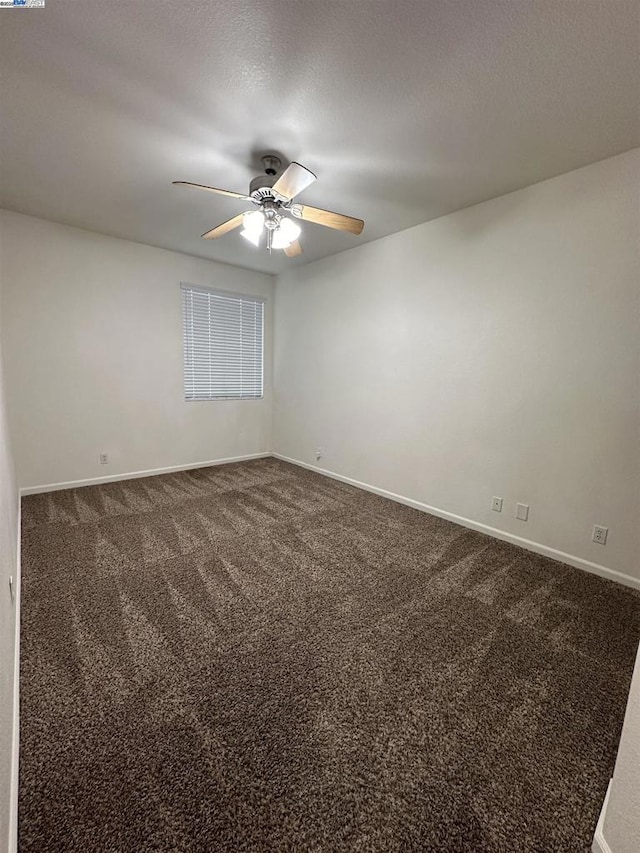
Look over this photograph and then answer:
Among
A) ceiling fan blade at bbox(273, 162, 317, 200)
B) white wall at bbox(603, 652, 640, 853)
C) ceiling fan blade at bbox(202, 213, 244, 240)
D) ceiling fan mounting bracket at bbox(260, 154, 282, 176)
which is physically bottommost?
white wall at bbox(603, 652, 640, 853)

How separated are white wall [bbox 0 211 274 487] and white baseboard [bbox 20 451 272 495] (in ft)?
0.17

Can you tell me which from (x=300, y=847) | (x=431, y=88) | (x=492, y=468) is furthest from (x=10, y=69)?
(x=492, y=468)

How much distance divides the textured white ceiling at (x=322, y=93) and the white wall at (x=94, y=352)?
85cm

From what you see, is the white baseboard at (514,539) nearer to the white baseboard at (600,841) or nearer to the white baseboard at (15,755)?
the white baseboard at (600,841)

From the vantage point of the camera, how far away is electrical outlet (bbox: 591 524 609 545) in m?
2.36

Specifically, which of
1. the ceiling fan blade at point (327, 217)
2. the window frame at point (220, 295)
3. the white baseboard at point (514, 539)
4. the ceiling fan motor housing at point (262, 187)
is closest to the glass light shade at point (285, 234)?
the ceiling fan blade at point (327, 217)

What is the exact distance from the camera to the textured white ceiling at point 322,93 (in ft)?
4.47

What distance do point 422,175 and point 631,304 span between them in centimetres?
159

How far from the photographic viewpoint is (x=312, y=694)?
4.75 feet

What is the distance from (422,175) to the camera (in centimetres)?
241

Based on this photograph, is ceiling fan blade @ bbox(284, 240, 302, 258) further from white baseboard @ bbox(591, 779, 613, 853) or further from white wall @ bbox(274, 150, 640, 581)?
white baseboard @ bbox(591, 779, 613, 853)

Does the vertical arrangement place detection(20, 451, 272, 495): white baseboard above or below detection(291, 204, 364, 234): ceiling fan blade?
below

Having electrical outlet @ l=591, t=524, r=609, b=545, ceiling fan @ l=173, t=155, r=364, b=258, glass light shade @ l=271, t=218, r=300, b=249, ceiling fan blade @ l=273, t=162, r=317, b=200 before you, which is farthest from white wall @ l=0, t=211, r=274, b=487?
electrical outlet @ l=591, t=524, r=609, b=545

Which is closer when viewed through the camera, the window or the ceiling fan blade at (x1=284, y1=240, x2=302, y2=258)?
the ceiling fan blade at (x1=284, y1=240, x2=302, y2=258)
